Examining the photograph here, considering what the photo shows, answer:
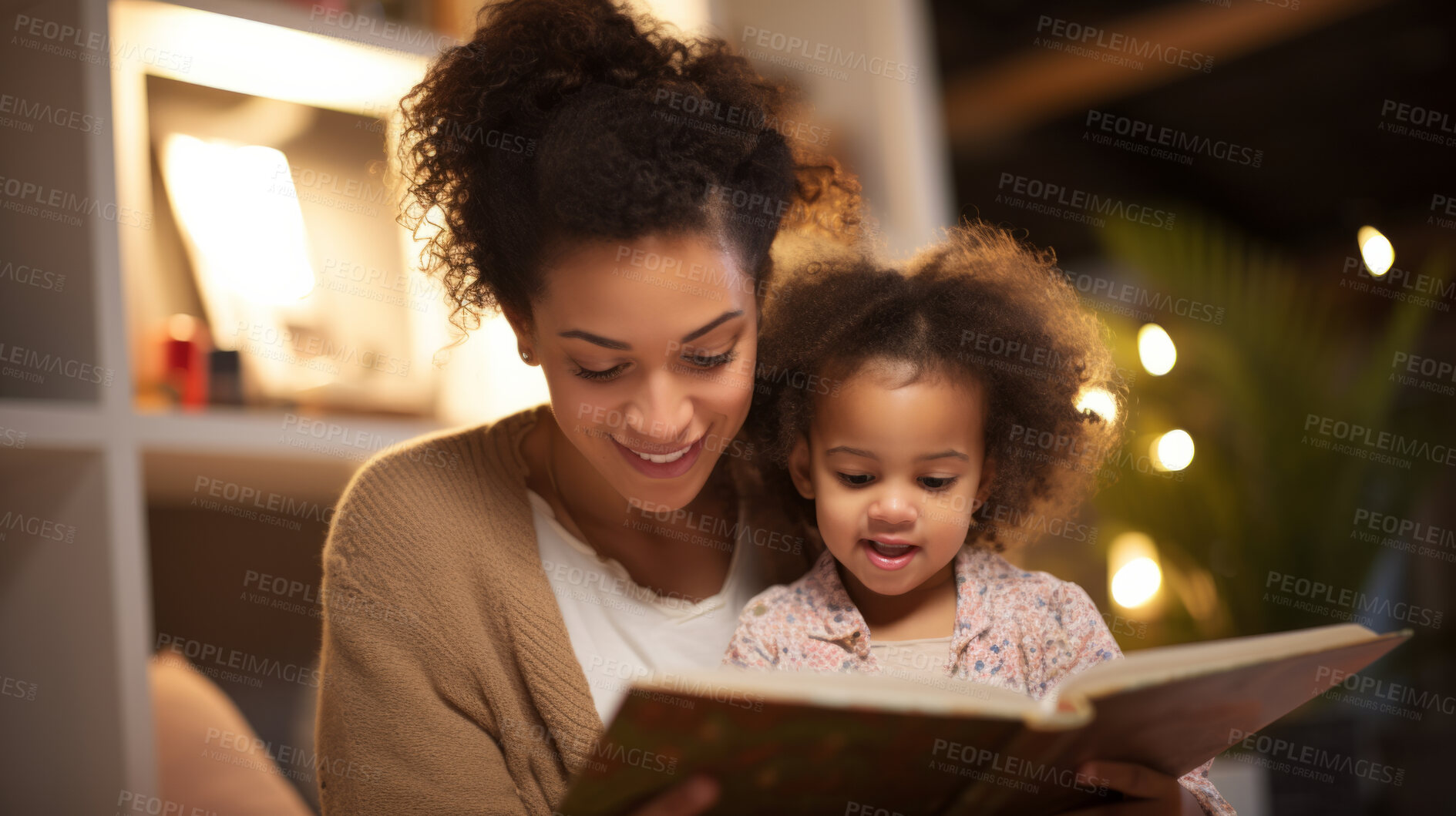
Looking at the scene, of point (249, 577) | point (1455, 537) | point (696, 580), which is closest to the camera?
point (696, 580)

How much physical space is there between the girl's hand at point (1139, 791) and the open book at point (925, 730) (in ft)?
0.05

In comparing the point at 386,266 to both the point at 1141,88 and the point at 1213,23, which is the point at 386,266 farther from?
the point at 1141,88

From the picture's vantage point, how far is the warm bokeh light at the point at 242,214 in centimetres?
230

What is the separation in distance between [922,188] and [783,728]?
2226 millimetres

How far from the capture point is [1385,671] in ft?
9.12

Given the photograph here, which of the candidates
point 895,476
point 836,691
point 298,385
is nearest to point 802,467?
point 895,476

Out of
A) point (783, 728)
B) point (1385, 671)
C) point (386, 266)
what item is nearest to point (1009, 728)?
point (783, 728)

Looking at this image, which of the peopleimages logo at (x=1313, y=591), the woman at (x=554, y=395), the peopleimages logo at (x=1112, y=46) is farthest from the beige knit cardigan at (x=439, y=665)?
the peopleimages logo at (x=1112, y=46)

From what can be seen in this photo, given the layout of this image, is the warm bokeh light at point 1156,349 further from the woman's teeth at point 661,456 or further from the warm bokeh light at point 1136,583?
the woman's teeth at point 661,456

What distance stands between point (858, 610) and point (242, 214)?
1.76 meters

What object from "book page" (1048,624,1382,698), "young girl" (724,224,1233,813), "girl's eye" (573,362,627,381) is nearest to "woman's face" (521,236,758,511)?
"girl's eye" (573,362,627,381)

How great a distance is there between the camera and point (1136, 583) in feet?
7.46

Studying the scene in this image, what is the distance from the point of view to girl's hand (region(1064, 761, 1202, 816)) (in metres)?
1.00

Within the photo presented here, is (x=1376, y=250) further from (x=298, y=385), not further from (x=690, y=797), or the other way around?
(x=298, y=385)
